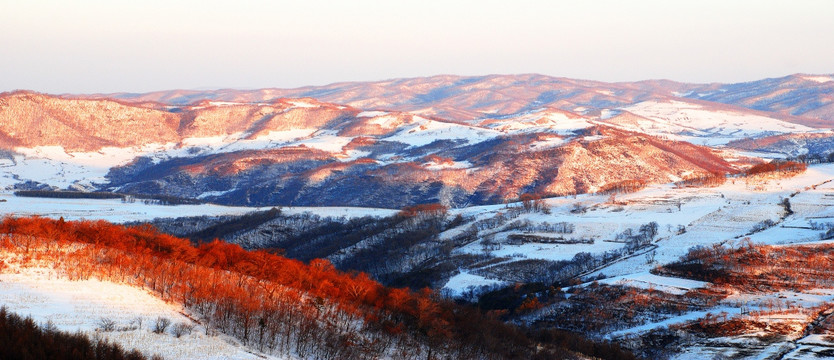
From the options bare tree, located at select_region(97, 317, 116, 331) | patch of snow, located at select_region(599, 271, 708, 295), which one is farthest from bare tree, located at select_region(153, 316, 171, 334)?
patch of snow, located at select_region(599, 271, 708, 295)

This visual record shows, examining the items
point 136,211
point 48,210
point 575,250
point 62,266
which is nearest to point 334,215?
point 136,211

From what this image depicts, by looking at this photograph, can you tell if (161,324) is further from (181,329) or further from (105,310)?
(105,310)

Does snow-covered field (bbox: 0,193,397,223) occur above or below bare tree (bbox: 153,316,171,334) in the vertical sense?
below

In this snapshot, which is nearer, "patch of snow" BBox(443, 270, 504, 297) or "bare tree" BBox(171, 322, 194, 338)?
→ "bare tree" BBox(171, 322, 194, 338)

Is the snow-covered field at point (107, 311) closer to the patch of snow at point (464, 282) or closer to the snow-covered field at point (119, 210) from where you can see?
the patch of snow at point (464, 282)

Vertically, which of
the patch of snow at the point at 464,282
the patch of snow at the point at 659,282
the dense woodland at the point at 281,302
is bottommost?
the patch of snow at the point at 464,282

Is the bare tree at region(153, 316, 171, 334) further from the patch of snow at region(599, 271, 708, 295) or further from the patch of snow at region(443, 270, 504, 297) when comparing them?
the patch of snow at region(599, 271, 708, 295)

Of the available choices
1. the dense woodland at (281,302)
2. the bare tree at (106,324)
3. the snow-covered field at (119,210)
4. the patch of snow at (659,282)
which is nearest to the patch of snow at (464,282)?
the patch of snow at (659,282)
